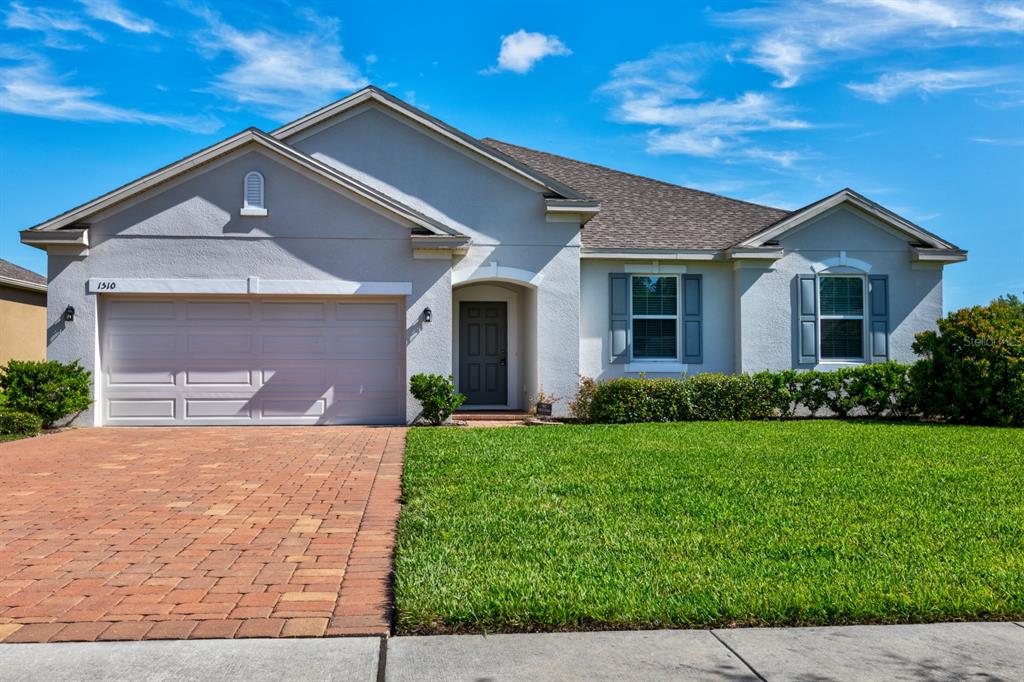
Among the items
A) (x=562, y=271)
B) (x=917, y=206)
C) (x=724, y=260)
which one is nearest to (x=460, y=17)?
(x=562, y=271)

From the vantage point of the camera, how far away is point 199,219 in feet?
47.0

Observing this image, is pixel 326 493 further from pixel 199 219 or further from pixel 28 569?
Answer: pixel 199 219

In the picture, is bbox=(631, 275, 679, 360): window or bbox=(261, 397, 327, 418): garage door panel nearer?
bbox=(261, 397, 327, 418): garage door panel

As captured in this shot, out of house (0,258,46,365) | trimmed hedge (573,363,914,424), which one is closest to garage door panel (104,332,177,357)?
house (0,258,46,365)

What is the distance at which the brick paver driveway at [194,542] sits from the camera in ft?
14.1

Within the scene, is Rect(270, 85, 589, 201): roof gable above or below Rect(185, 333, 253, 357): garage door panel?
above

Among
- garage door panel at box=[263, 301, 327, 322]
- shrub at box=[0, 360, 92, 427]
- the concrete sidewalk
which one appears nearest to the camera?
the concrete sidewalk

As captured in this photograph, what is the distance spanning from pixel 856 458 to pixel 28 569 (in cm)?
907

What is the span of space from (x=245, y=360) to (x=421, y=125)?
595cm

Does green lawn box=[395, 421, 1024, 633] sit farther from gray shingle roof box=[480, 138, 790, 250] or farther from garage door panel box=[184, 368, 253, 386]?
gray shingle roof box=[480, 138, 790, 250]

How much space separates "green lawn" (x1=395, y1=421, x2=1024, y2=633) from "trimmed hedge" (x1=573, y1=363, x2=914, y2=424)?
12.8 feet

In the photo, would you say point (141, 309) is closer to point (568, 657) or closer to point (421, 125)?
point (421, 125)

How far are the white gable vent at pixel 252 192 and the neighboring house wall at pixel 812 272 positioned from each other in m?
10.2

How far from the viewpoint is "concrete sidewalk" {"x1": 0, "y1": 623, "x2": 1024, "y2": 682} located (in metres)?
3.57
